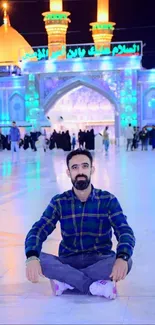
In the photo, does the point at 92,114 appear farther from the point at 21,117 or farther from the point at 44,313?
the point at 44,313

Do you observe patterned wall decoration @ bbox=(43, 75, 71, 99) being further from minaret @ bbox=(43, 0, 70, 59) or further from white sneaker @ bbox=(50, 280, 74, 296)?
white sneaker @ bbox=(50, 280, 74, 296)

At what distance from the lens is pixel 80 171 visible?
3232 mm

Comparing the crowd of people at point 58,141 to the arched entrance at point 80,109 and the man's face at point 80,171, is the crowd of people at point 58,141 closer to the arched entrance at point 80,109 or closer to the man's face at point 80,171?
the arched entrance at point 80,109

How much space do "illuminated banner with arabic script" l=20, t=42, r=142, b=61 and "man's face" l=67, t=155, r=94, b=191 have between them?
100 feet

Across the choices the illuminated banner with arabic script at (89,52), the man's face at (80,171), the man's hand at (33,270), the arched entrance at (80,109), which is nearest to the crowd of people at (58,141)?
the arched entrance at (80,109)

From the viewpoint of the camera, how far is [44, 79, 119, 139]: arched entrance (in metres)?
33.5

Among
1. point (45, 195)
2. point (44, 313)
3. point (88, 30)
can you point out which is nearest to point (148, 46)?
point (88, 30)

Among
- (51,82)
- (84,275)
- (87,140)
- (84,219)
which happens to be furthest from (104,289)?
(51,82)

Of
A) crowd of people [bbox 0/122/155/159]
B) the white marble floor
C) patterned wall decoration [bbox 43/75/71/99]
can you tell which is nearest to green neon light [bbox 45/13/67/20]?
patterned wall decoration [bbox 43/75/71/99]

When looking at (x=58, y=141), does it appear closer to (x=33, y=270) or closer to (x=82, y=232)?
(x=82, y=232)

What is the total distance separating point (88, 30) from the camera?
36656 mm

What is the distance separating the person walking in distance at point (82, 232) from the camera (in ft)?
10.6

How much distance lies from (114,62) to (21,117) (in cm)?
550

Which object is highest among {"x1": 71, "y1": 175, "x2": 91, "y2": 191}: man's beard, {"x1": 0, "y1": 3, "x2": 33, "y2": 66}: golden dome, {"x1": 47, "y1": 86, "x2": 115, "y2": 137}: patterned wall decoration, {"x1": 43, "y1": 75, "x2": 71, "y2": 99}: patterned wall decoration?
{"x1": 0, "y1": 3, "x2": 33, "y2": 66}: golden dome
